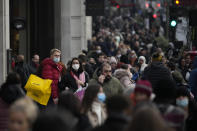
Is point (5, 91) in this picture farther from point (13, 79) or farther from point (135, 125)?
point (135, 125)

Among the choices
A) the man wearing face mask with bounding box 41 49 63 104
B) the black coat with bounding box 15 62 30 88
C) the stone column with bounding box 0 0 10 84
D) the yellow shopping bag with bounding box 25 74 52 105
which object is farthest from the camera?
the stone column with bounding box 0 0 10 84

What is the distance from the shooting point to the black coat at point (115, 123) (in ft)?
22.5

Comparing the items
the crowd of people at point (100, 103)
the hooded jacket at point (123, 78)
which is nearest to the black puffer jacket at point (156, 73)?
the crowd of people at point (100, 103)

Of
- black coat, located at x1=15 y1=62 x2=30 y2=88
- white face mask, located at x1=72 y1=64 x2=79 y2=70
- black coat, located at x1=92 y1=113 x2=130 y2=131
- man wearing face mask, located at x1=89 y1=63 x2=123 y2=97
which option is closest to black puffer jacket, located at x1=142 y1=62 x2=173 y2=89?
man wearing face mask, located at x1=89 y1=63 x2=123 y2=97

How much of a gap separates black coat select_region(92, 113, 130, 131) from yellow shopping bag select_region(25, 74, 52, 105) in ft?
23.3

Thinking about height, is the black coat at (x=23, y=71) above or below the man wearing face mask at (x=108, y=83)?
below

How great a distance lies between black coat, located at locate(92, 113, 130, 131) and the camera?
6855 millimetres

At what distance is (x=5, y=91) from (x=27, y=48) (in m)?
17.7

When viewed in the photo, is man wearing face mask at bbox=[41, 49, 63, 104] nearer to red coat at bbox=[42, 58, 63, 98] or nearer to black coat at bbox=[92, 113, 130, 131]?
red coat at bbox=[42, 58, 63, 98]

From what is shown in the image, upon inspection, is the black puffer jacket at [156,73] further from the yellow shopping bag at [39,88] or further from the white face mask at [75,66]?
the white face mask at [75,66]

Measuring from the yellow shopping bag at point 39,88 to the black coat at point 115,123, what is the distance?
7096 millimetres

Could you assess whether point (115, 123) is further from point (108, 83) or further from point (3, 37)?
point (3, 37)

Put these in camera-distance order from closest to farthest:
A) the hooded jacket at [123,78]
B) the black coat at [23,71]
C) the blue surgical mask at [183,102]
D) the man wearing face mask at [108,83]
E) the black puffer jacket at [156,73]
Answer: the blue surgical mask at [183,102] → the man wearing face mask at [108,83] → the black puffer jacket at [156,73] → the hooded jacket at [123,78] → the black coat at [23,71]

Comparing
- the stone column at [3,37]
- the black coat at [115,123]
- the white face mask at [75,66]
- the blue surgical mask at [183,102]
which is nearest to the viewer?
the black coat at [115,123]
